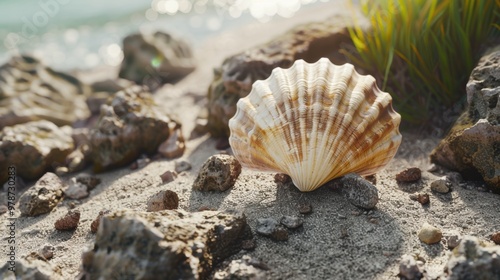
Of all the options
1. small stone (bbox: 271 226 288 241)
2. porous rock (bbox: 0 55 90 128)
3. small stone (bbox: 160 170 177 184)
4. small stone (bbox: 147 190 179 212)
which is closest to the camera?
small stone (bbox: 271 226 288 241)

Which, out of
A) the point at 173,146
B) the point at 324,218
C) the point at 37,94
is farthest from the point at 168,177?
the point at 37,94

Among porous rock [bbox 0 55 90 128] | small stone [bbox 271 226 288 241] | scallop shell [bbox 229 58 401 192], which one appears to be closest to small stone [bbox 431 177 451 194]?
scallop shell [bbox 229 58 401 192]

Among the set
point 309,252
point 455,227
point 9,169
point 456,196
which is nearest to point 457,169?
point 456,196

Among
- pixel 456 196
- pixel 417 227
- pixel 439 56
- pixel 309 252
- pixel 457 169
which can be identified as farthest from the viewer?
pixel 439 56

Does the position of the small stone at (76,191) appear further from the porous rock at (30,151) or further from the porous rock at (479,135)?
the porous rock at (479,135)

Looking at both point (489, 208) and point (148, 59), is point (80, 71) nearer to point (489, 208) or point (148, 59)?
point (148, 59)

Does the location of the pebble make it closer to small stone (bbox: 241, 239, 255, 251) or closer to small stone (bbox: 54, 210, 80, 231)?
small stone (bbox: 241, 239, 255, 251)
